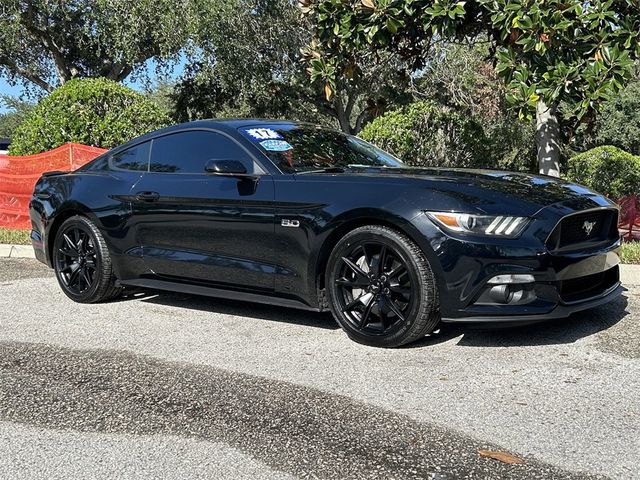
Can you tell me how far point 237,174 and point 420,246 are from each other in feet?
4.97

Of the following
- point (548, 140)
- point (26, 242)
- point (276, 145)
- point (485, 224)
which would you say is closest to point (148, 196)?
point (276, 145)

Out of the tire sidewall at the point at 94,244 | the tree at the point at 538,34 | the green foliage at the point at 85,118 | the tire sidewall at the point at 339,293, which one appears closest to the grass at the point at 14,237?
the green foliage at the point at 85,118

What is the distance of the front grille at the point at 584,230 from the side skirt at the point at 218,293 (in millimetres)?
1634

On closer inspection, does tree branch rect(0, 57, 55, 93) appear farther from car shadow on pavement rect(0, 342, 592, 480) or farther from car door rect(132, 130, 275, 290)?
car shadow on pavement rect(0, 342, 592, 480)

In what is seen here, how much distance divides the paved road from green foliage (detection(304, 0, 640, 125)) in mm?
2264

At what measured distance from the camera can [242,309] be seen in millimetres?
5812

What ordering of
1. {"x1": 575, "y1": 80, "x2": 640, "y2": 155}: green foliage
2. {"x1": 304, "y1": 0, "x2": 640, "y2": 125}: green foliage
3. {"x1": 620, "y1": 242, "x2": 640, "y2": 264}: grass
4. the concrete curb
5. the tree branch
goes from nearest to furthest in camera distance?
{"x1": 304, "y1": 0, "x2": 640, "y2": 125}: green foliage < {"x1": 620, "y1": 242, "x2": 640, "y2": 264}: grass < the concrete curb < the tree branch < {"x1": 575, "y1": 80, "x2": 640, "y2": 155}: green foliage

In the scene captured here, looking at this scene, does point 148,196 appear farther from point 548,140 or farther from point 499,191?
point 548,140

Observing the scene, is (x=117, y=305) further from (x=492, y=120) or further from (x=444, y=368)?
(x=492, y=120)

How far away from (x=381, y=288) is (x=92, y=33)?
19.0 m

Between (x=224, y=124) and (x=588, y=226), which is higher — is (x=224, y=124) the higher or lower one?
the higher one

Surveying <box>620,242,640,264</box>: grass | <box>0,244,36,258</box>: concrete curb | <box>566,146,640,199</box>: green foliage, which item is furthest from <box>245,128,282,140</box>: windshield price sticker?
<box>566,146,640,199</box>: green foliage

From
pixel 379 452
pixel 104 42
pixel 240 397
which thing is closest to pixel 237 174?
pixel 240 397

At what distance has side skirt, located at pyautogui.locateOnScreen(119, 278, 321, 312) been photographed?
4910mm
